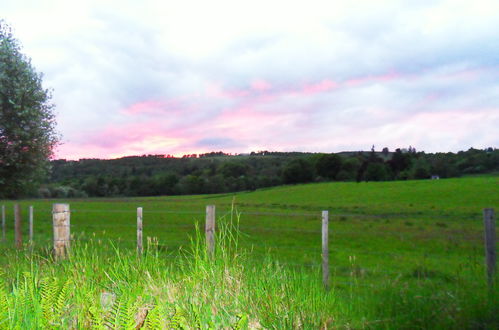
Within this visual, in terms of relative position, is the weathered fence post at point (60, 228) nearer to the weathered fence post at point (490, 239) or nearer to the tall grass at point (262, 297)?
the tall grass at point (262, 297)

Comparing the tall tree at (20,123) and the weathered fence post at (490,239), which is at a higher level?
the tall tree at (20,123)

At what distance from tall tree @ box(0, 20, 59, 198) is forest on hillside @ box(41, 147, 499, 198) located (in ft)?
30.2

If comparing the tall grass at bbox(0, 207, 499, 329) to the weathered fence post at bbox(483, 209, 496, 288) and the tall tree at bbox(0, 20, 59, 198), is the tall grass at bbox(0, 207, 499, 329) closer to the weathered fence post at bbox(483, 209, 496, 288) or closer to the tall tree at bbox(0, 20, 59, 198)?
the weathered fence post at bbox(483, 209, 496, 288)

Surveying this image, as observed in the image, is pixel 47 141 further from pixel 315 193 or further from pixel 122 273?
pixel 315 193

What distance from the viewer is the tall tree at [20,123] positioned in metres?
23.5

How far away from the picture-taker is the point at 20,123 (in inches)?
942

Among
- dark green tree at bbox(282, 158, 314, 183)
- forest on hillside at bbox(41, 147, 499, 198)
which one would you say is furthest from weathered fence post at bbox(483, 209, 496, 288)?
dark green tree at bbox(282, 158, 314, 183)

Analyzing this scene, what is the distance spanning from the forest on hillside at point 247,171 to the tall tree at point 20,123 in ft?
30.2

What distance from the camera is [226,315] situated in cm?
429


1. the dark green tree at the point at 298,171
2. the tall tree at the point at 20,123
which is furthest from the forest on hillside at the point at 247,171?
the tall tree at the point at 20,123

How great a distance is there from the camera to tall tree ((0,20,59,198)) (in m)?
23.5

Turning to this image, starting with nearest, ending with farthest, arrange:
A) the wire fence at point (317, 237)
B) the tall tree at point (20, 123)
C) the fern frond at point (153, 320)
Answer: the fern frond at point (153, 320), the wire fence at point (317, 237), the tall tree at point (20, 123)

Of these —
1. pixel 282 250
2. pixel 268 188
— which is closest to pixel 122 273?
pixel 282 250

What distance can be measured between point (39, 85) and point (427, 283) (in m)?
23.4
